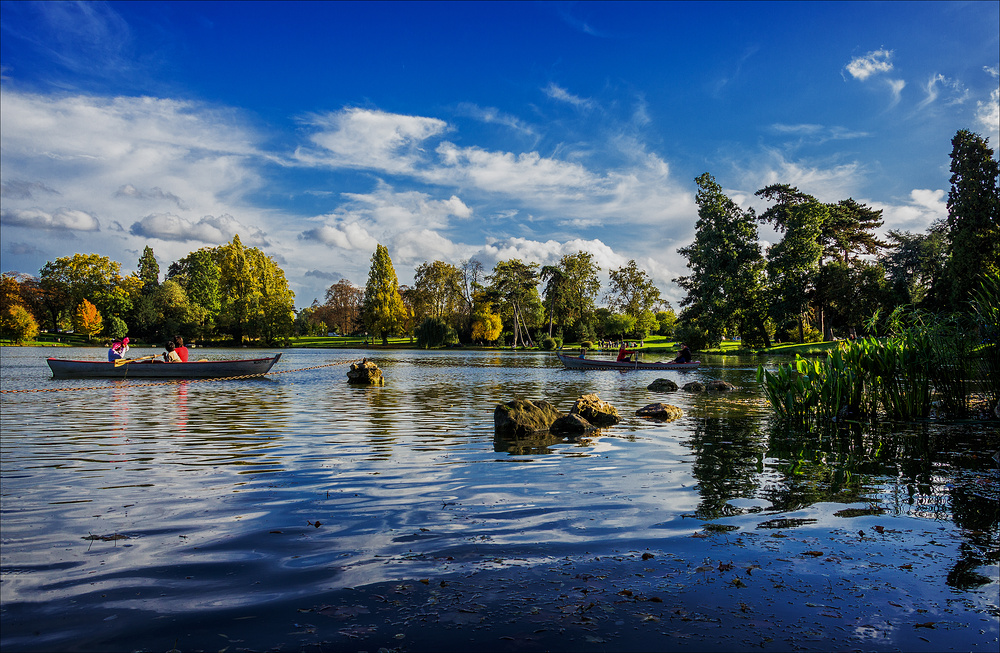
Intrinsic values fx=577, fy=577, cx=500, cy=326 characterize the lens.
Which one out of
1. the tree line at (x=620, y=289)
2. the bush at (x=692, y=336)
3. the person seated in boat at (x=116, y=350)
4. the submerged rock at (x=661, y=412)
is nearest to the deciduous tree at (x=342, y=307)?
the tree line at (x=620, y=289)

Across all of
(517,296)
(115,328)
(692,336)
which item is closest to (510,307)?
(517,296)

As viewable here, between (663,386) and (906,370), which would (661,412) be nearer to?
(906,370)

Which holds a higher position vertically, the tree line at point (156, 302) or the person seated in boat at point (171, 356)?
the tree line at point (156, 302)

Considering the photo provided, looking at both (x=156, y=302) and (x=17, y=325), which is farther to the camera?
(x=156, y=302)

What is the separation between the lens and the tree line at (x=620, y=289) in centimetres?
5416

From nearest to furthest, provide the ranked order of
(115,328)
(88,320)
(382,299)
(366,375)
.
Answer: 1. (366,375)
2. (88,320)
3. (115,328)
4. (382,299)

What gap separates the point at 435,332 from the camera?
84688mm

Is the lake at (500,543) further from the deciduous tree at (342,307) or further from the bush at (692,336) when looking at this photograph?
the deciduous tree at (342,307)

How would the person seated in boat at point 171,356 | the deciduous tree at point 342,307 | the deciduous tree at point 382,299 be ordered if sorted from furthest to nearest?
the deciduous tree at point 342,307
the deciduous tree at point 382,299
the person seated in boat at point 171,356

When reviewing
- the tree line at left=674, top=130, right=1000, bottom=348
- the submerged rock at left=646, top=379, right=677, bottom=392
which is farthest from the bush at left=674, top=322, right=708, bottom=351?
the submerged rock at left=646, top=379, right=677, bottom=392

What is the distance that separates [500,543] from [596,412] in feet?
33.6

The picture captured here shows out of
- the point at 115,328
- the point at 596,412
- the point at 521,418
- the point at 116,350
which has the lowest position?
the point at 596,412

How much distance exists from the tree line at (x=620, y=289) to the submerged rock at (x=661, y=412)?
104 feet

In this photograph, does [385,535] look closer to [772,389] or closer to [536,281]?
[772,389]
